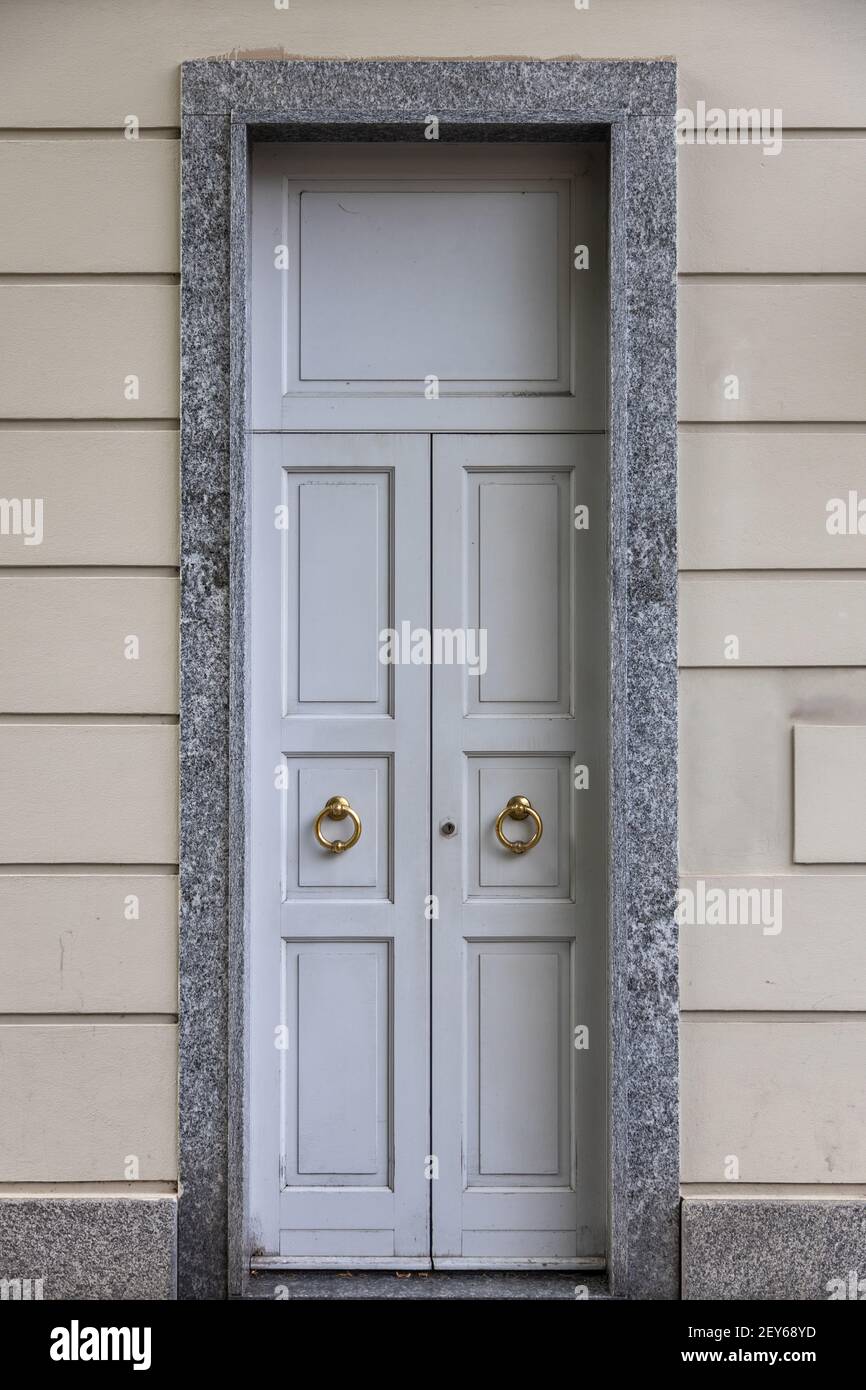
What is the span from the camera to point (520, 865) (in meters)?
3.43

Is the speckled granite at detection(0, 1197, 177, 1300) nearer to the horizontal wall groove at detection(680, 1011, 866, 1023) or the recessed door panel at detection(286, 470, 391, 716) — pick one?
the recessed door panel at detection(286, 470, 391, 716)

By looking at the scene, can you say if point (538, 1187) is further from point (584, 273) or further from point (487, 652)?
point (584, 273)

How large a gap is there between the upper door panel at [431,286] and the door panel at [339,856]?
20cm

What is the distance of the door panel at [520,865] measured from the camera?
11.1ft

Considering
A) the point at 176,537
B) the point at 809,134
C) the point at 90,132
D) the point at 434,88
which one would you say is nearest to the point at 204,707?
the point at 176,537

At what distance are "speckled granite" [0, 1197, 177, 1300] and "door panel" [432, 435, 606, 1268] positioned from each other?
897mm

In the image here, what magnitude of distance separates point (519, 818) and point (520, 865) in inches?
6.4

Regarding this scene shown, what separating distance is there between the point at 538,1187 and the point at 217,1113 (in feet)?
3.63

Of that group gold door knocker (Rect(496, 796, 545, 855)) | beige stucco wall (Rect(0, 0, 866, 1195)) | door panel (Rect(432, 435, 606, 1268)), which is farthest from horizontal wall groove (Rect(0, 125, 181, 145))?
gold door knocker (Rect(496, 796, 545, 855))

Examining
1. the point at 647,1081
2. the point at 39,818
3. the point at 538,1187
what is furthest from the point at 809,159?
the point at 538,1187

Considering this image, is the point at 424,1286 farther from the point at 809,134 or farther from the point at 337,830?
the point at 809,134

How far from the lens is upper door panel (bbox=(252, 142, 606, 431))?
3416mm

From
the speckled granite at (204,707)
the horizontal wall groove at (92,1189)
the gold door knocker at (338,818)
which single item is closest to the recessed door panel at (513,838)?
the gold door knocker at (338,818)

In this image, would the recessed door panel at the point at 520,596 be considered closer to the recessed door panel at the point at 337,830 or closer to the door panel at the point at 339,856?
the door panel at the point at 339,856
